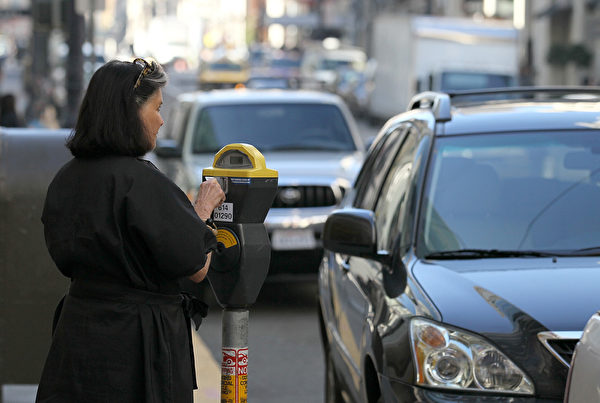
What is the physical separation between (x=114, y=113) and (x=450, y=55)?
26.0 metres

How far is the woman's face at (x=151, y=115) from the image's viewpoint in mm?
3785

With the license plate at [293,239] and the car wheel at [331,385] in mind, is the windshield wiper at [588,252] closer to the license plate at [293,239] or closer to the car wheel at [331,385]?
the car wheel at [331,385]

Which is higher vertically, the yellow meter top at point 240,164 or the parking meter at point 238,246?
the yellow meter top at point 240,164

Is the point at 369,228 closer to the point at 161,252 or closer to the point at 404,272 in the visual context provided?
the point at 404,272

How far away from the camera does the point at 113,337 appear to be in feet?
12.2

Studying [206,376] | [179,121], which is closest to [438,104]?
[206,376]

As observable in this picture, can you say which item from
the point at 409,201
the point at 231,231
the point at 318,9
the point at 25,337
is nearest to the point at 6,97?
the point at 25,337

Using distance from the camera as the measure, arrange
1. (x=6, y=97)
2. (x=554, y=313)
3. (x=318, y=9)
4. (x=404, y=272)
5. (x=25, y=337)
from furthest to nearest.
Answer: (x=318, y=9)
(x=6, y=97)
(x=25, y=337)
(x=404, y=272)
(x=554, y=313)

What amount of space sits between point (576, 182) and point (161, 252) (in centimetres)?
225

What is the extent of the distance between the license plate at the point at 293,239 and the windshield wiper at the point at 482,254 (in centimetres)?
578

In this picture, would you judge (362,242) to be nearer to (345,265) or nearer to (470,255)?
(470,255)

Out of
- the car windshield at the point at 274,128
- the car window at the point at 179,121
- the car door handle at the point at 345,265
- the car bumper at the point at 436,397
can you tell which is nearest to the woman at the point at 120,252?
the car bumper at the point at 436,397

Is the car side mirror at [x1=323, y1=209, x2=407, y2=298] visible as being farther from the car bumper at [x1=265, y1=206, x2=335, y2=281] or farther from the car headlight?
the car bumper at [x1=265, y1=206, x2=335, y2=281]

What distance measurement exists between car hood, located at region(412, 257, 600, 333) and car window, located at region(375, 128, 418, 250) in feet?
1.67
